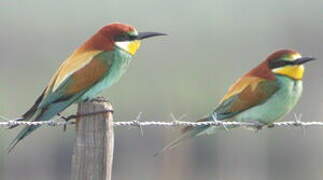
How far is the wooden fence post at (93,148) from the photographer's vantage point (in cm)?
370

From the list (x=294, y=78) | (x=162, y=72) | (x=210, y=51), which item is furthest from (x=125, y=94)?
(x=294, y=78)

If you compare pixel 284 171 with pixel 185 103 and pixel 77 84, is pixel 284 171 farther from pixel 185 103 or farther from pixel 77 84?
pixel 77 84

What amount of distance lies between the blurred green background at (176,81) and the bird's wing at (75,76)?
197cm

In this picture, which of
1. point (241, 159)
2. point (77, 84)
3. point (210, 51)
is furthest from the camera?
point (210, 51)

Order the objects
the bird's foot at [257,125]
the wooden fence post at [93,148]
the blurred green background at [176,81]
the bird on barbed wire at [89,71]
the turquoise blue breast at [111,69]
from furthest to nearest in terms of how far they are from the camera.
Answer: the blurred green background at [176,81], the bird's foot at [257,125], the turquoise blue breast at [111,69], the bird on barbed wire at [89,71], the wooden fence post at [93,148]

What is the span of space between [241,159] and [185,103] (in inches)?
51.5

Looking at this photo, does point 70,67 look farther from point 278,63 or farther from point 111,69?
point 278,63

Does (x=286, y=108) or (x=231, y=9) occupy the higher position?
(x=231, y=9)

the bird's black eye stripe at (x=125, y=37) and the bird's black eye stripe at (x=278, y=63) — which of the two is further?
the bird's black eye stripe at (x=278, y=63)

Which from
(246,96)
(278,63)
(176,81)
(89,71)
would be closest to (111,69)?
(89,71)

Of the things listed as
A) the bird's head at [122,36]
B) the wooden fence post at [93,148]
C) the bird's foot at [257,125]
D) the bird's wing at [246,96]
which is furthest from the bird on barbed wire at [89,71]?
the bird's foot at [257,125]

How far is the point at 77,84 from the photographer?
4367 mm

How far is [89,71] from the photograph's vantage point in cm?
441

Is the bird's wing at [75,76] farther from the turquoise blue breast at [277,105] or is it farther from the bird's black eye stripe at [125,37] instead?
the turquoise blue breast at [277,105]
